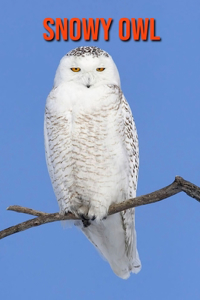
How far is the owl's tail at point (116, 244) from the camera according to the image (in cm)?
411

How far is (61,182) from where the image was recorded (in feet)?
12.7

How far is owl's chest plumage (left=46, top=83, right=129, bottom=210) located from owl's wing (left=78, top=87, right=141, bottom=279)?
A: 7 cm

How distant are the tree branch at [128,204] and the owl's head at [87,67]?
2.61 feet

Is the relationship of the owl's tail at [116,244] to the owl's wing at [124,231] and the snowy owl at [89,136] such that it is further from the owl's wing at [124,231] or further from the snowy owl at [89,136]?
the snowy owl at [89,136]

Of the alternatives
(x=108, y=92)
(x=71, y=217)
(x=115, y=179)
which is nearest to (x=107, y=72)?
(x=108, y=92)

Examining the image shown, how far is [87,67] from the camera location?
12.1 feet

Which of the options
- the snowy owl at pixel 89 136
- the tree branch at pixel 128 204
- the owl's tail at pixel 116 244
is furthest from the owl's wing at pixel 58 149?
the owl's tail at pixel 116 244

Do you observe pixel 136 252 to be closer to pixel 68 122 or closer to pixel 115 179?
pixel 115 179

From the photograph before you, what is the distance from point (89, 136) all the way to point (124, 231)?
80 centimetres

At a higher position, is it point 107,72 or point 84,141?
point 107,72

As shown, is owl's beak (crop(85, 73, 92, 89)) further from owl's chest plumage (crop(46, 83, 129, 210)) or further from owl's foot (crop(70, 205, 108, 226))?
owl's foot (crop(70, 205, 108, 226))

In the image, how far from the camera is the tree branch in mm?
3236

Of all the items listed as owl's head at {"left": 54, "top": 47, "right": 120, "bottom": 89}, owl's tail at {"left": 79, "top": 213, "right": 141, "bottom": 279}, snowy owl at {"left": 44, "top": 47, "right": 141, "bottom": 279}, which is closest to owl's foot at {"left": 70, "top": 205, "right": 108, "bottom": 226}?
snowy owl at {"left": 44, "top": 47, "right": 141, "bottom": 279}

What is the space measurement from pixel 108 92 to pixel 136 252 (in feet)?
4.10
